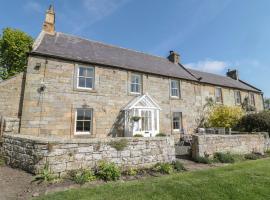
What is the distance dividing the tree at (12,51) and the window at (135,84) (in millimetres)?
17307

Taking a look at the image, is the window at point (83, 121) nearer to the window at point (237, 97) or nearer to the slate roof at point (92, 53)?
the slate roof at point (92, 53)

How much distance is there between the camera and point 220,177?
6.44 metres

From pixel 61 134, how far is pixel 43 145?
225 inches

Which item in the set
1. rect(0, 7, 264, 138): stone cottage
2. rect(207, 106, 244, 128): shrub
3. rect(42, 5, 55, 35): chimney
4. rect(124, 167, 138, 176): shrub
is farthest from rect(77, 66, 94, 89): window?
rect(207, 106, 244, 128): shrub

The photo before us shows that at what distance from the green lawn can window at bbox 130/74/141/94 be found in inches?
372

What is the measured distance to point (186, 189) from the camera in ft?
17.6

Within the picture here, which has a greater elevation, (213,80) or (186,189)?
(213,80)

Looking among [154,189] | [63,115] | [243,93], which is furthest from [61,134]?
[243,93]

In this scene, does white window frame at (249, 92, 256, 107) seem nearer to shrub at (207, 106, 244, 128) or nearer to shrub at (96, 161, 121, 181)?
shrub at (207, 106, 244, 128)

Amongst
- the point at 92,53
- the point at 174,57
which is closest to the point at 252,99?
the point at 174,57

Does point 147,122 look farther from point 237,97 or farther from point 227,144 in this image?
point 237,97

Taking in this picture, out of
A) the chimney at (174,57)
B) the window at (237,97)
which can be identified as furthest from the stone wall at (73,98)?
the window at (237,97)

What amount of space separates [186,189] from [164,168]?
222 centimetres

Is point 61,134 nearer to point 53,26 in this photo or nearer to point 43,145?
point 43,145
